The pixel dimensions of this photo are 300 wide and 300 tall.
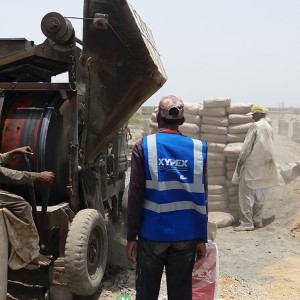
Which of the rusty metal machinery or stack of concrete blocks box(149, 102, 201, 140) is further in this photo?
stack of concrete blocks box(149, 102, 201, 140)

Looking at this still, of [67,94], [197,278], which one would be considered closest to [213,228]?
[197,278]

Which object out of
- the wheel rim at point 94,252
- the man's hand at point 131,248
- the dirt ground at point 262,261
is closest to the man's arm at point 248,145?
the dirt ground at point 262,261

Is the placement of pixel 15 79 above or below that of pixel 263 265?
above

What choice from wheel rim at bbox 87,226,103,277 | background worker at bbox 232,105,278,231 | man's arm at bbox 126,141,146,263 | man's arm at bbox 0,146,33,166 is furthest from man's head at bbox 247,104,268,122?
man's arm at bbox 126,141,146,263

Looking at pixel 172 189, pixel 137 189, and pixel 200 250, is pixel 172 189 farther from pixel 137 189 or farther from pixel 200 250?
pixel 200 250

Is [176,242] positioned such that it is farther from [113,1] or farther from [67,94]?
[113,1]

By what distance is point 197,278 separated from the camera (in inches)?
163

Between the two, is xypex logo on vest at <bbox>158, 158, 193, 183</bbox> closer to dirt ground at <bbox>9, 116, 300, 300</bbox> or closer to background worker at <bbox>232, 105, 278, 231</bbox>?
dirt ground at <bbox>9, 116, 300, 300</bbox>

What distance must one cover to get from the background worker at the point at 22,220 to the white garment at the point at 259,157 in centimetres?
507

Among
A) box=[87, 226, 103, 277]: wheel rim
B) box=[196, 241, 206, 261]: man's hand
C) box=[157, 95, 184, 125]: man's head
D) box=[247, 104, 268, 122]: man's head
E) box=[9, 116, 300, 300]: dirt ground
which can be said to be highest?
box=[157, 95, 184, 125]: man's head

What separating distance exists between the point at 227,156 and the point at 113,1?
5.29 m

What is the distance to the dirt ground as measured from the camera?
5.08 m

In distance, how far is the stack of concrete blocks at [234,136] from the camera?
9102mm

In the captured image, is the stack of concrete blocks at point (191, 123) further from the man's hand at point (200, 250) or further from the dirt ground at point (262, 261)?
the man's hand at point (200, 250)
